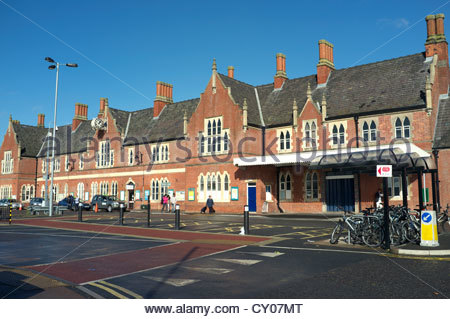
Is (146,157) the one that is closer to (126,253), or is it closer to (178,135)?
(178,135)

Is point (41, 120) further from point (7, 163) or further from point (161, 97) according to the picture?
point (161, 97)

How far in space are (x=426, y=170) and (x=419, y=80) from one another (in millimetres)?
15058

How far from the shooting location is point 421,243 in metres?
11.9

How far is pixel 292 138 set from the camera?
33.9m

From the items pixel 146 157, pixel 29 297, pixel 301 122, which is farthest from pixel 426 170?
pixel 146 157

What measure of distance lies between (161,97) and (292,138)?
20.8 metres

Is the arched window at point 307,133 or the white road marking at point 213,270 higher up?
the arched window at point 307,133

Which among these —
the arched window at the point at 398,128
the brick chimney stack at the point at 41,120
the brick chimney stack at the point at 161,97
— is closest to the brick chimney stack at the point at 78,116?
the brick chimney stack at the point at 41,120

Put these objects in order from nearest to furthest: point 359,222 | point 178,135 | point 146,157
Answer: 1. point 359,222
2. point 178,135
3. point 146,157

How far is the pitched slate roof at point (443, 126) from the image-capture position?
2606 cm

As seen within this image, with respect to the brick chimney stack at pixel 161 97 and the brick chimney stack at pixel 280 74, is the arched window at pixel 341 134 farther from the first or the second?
the brick chimney stack at pixel 161 97

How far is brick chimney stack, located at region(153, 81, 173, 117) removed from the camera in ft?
159

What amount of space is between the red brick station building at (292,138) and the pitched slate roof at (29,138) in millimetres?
18102

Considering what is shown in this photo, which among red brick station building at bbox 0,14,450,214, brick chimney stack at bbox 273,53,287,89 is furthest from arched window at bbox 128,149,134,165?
brick chimney stack at bbox 273,53,287,89
